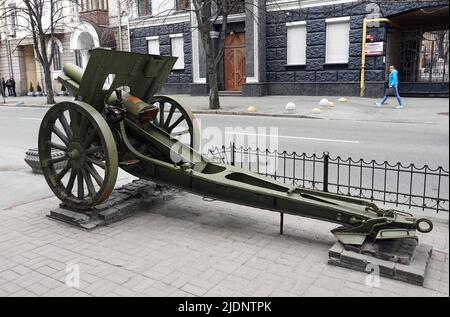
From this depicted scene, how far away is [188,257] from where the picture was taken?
4.43m

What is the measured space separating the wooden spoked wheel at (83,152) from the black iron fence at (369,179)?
1787 mm

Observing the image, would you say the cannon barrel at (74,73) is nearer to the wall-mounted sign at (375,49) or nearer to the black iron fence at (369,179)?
the black iron fence at (369,179)

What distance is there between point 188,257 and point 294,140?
7269 millimetres

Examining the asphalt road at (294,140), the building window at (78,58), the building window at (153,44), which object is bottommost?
the asphalt road at (294,140)

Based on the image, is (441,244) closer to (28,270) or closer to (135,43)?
(28,270)

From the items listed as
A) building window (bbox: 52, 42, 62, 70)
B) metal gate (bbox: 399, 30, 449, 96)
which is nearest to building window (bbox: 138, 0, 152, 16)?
building window (bbox: 52, 42, 62, 70)

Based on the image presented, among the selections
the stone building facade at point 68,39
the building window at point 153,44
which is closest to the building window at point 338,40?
the building window at point 153,44

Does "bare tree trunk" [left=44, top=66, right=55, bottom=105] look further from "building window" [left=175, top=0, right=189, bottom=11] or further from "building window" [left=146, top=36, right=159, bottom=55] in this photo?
"building window" [left=175, top=0, right=189, bottom=11]

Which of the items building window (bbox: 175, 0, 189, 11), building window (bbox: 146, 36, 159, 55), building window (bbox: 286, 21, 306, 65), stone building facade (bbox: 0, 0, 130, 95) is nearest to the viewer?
building window (bbox: 286, 21, 306, 65)

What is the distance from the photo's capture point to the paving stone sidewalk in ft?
12.4

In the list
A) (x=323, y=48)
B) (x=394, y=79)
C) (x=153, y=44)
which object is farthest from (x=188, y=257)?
(x=153, y=44)

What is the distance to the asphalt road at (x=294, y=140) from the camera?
789cm

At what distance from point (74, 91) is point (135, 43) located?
24.6 m

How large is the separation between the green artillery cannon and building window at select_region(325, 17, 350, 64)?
674 inches
